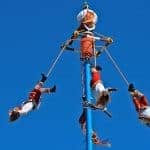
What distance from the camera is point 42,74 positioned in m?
24.0

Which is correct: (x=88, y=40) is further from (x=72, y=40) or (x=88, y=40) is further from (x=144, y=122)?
(x=144, y=122)

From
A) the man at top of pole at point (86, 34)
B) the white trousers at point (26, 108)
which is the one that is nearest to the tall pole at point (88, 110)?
the man at top of pole at point (86, 34)

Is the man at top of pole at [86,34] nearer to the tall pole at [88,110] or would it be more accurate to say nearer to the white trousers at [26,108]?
the tall pole at [88,110]

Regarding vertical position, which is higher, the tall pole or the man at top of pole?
the man at top of pole

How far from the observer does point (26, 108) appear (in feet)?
76.2

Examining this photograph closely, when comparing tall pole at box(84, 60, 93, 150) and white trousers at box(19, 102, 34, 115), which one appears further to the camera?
white trousers at box(19, 102, 34, 115)

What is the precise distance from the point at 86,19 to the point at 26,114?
389 cm

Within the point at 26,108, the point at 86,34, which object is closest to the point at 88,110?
the point at 26,108

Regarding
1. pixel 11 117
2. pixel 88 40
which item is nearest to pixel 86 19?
pixel 88 40

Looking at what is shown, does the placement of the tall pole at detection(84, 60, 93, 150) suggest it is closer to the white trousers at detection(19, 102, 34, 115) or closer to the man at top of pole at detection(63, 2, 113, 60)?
the man at top of pole at detection(63, 2, 113, 60)

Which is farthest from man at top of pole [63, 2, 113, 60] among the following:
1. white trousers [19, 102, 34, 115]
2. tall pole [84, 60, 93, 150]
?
white trousers [19, 102, 34, 115]

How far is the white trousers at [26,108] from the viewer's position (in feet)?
75.6

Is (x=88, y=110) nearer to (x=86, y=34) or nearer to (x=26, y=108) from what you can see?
(x=26, y=108)

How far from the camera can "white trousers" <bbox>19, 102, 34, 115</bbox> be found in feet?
75.6
